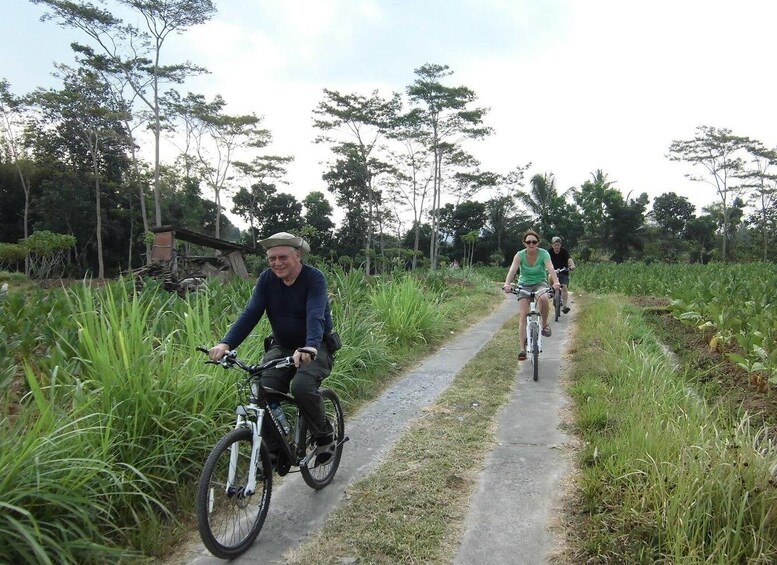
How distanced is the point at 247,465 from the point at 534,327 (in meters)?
4.24

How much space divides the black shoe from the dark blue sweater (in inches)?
26.3

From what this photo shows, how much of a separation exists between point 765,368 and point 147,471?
5.17 metres

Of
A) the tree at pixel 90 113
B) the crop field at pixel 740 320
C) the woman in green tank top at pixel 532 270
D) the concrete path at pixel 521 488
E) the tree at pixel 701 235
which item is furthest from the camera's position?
the tree at pixel 701 235

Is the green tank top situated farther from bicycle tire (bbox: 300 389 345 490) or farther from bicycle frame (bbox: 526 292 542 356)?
bicycle tire (bbox: 300 389 345 490)

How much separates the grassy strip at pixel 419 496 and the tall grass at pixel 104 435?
0.97 m

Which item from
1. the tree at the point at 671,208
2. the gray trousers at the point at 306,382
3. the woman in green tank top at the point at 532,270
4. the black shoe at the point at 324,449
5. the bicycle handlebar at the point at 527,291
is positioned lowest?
the black shoe at the point at 324,449

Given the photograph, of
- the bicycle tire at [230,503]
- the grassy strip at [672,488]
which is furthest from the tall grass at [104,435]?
the grassy strip at [672,488]

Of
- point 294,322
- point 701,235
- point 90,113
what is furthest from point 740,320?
point 701,235

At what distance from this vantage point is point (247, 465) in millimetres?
2990

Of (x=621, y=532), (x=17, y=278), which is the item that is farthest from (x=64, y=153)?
(x=621, y=532)

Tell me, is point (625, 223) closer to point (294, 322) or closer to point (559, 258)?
point (559, 258)

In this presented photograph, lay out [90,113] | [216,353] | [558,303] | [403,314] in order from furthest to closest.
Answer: [90,113]
[558,303]
[403,314]
[216,353]

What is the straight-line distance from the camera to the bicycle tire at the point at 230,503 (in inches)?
95.7

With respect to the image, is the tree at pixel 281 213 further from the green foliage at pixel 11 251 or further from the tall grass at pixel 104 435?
the tall grass at pixel 104 435
